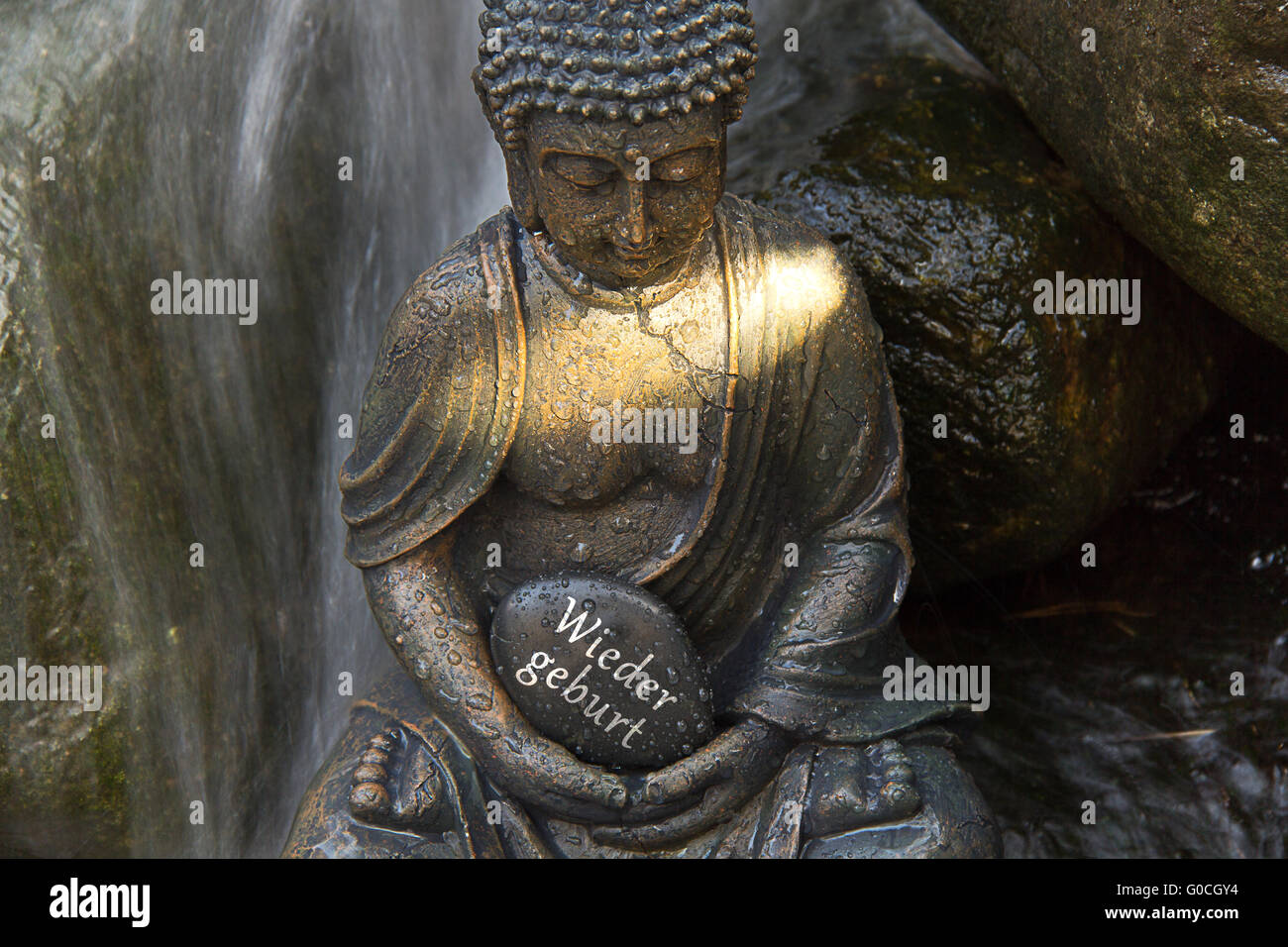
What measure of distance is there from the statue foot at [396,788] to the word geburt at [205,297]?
1.44 meters

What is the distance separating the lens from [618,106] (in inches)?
113

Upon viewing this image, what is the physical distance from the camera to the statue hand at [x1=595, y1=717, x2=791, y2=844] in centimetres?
336

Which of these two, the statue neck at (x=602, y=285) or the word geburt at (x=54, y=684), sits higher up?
the statue neck at (x=602, y=285)

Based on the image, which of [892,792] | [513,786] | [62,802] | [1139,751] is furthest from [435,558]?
[1139,751]

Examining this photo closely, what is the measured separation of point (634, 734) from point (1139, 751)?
191 cm

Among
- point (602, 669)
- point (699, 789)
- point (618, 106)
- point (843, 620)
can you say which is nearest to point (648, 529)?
point (602, 669)

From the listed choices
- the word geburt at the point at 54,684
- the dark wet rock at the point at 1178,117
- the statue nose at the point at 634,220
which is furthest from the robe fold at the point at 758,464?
the word geburt at the point at 54,684

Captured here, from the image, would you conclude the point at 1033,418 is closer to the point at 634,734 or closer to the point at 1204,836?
the point at 1204,836

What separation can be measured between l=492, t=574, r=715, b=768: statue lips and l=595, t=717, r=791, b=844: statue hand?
7 cm

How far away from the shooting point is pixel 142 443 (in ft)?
13.8

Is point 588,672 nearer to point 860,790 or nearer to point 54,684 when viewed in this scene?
point 860,790

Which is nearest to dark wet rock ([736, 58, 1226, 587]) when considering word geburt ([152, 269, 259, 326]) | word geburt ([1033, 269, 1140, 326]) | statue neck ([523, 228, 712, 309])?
word geburt ([1033, 269, 1140, 326])

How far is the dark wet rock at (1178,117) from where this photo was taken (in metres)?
3.57

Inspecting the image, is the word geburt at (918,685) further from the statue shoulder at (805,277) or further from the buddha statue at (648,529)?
the statue shoulder at (805,277)
